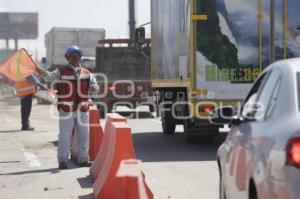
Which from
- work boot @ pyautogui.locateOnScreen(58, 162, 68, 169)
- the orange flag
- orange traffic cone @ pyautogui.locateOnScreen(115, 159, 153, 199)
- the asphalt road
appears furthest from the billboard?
orange traffic cone @ pyautogui.locateOnScreen(115, 159, 153, 199)

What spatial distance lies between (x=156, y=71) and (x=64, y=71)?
20.7 feet

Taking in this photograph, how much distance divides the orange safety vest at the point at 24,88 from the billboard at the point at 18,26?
371ft

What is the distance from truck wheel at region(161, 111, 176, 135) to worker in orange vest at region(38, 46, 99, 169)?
5906 millimetres

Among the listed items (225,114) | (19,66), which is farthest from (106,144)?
(19,66)

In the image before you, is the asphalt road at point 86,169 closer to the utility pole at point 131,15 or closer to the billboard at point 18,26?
the utility pole at point 131,15

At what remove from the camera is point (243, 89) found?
1358cm

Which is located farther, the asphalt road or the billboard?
the billboard

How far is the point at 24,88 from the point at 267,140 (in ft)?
50.6

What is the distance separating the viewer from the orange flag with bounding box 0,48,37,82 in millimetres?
13414

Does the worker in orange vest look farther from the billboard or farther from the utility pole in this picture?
the billboard

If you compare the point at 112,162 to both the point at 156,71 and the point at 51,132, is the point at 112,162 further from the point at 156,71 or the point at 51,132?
the point at 51,132

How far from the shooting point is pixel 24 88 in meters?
20.0

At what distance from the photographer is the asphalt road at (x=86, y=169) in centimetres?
941

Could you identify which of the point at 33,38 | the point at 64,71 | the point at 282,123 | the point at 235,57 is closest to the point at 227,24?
the point at 235,57
